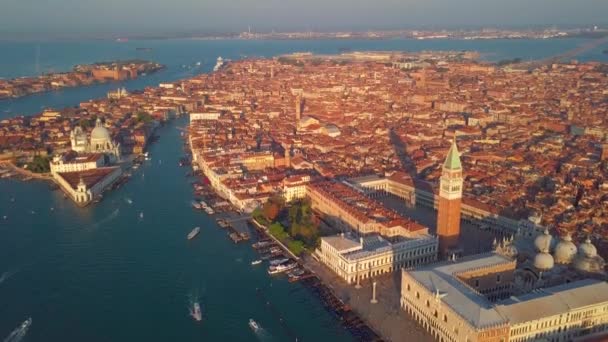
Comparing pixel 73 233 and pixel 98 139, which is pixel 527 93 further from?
pixel 73 233

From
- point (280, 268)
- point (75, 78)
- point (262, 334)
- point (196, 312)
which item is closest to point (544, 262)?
point (280, 268)

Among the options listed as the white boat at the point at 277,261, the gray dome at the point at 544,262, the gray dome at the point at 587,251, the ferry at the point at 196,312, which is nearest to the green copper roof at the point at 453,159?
the gray dome at the point at 544,262

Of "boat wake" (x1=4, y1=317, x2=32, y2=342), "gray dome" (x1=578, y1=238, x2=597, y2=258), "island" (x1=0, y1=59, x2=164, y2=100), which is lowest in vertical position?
"boat wake" (x1=4, y1=317, x2=32, y2=342)

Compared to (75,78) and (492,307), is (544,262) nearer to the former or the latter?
(492,307)

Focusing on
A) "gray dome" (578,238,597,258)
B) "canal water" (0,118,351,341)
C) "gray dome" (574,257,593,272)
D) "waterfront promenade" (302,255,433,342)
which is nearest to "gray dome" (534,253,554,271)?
"gray dome" (574,257,593,272)

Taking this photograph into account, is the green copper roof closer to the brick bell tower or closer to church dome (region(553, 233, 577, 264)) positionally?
the brick bell tower
